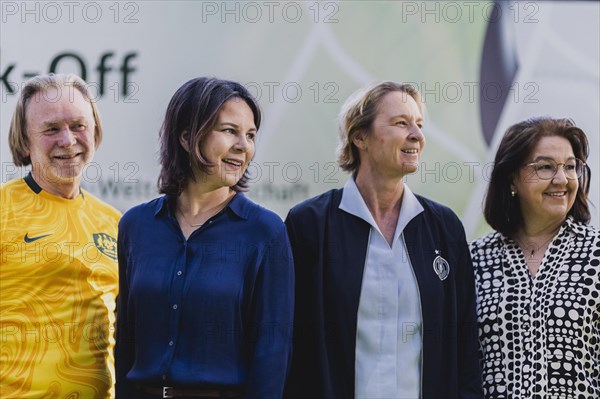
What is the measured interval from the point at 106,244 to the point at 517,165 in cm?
150

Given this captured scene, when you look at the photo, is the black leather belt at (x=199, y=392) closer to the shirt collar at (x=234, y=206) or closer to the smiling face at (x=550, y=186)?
the shirt collar at (x=234, y=206)

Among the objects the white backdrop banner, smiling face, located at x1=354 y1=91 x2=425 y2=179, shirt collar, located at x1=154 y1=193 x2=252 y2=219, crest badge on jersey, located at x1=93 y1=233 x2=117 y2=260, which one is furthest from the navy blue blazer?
the white backdrop banner

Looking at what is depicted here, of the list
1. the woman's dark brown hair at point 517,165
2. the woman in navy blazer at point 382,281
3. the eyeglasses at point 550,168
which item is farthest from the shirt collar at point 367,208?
the eyeglasses at point 550,168

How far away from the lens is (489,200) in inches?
119

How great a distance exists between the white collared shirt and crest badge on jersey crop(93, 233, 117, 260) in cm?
91

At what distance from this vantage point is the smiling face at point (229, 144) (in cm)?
252

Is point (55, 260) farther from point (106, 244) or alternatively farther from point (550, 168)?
point (550, 168)

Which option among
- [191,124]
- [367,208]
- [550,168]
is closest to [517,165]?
[550,168]

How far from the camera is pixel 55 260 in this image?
2715 millimetres

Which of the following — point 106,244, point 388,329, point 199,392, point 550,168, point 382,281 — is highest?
point 550,168

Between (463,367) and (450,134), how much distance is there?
1212mm

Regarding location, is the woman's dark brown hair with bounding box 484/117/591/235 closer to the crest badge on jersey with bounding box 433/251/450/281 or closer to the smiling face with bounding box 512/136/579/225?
the smiling face with bounding box 512/136/579/225

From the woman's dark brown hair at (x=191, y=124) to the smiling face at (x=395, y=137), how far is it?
46 cm

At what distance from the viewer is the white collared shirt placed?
268 centimetres
